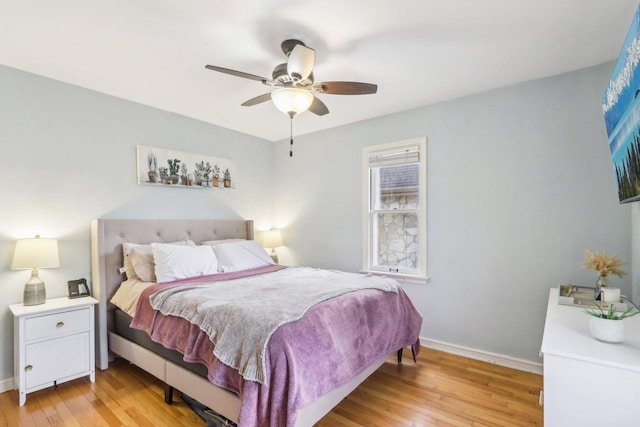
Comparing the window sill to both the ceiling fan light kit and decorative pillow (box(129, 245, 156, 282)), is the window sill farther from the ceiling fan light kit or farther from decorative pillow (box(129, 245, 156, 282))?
decorative pillow (box(129, 245, 156, 282))

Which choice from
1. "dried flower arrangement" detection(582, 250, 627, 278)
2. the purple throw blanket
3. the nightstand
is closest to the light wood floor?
the nightstand

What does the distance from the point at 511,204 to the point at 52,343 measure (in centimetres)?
389

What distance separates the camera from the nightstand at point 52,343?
2256 millimetres

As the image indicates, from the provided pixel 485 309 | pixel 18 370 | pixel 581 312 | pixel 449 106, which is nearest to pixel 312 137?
pixel 449 106

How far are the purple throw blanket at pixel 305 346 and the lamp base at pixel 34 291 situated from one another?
2.57ft

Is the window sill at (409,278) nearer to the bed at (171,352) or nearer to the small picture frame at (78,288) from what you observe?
the bed at (171,352)

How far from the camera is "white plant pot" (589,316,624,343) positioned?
1288 mm

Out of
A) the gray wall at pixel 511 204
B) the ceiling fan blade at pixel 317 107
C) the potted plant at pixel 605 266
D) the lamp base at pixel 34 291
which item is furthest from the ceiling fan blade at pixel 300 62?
the lamp base at pixel 34 291

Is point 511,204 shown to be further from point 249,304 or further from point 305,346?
point 249,304

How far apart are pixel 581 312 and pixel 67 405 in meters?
3.36

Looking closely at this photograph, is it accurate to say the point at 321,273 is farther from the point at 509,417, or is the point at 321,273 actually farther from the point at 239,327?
the point at 509,417

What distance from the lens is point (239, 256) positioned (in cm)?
337

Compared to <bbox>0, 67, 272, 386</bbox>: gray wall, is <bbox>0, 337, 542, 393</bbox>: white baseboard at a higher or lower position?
lower

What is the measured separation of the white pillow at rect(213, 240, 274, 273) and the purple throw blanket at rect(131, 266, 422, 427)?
677 mm
